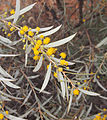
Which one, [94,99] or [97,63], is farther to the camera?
[94,99]

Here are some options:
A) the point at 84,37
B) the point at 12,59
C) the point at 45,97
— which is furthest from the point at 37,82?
the point at 84,37

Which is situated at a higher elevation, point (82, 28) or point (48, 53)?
point (82, 28)

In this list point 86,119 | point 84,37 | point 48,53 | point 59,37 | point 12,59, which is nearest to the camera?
point 48,53

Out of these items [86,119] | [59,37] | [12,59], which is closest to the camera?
[86,119]

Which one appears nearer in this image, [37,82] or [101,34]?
[37,82]

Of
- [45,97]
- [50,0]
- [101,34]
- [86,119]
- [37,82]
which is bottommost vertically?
[86,119]

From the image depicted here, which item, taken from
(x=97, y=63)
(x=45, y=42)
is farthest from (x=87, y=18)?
(x=45, y=42)

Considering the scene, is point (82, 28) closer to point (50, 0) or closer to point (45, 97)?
point (50, 0)

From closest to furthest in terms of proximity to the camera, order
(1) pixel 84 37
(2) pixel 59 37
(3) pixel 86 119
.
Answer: (3) pixel 86 119 → (2) pixel 59 37 → (1) pixel 84 37

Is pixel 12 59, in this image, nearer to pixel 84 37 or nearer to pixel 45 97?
pixel 45 97
